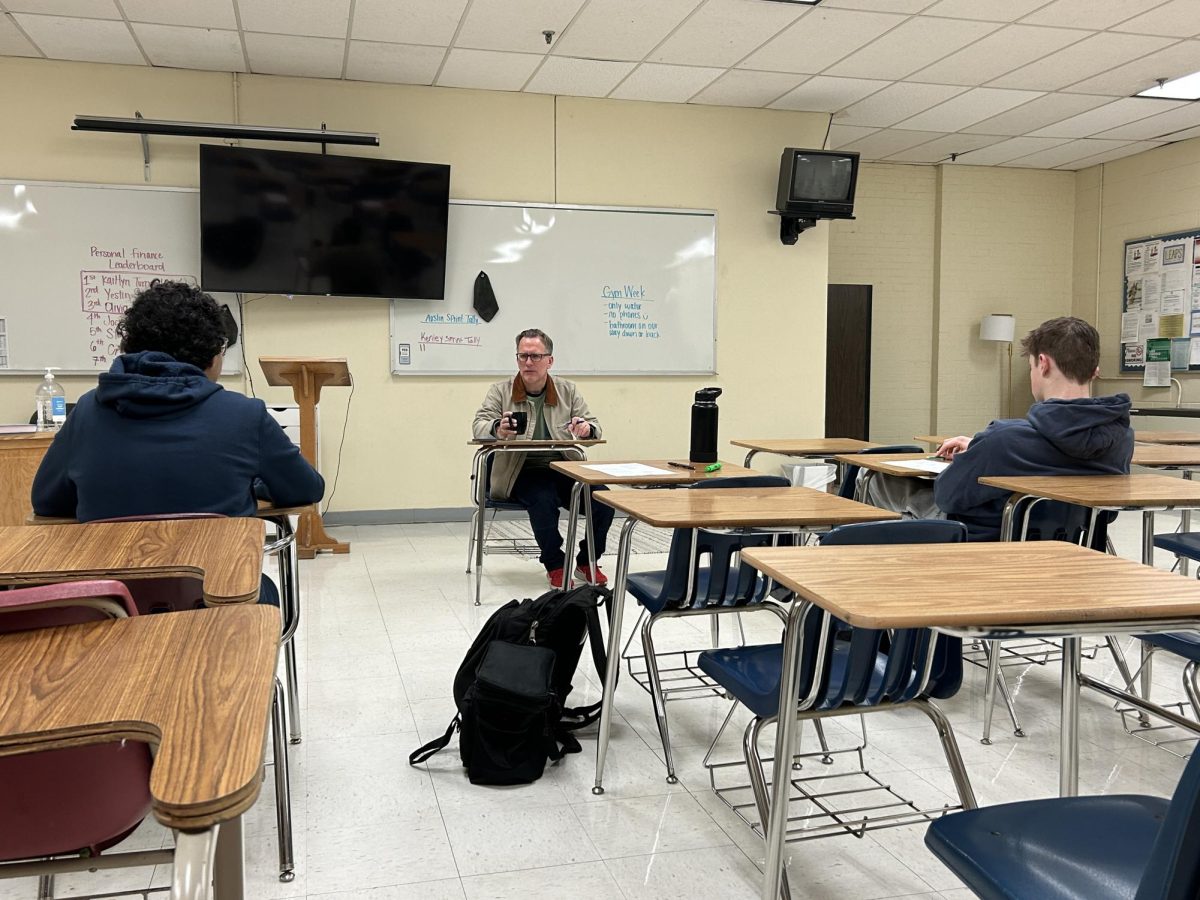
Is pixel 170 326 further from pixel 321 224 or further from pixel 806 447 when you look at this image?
pixel 321 224

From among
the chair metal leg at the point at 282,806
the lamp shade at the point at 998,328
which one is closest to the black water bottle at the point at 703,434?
the chair metal leg at the point at 282,806

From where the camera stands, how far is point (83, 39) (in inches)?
197

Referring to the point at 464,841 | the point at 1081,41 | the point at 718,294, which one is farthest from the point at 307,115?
the point at 464,841

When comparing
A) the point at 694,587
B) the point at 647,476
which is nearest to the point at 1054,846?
the point at 694,587

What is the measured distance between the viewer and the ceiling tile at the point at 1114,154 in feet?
24.1

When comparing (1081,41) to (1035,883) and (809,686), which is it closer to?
(809,686)

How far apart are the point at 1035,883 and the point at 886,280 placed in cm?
751

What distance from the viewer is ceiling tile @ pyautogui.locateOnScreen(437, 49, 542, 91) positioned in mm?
5357

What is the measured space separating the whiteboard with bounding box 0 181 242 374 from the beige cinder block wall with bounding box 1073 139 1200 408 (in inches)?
273

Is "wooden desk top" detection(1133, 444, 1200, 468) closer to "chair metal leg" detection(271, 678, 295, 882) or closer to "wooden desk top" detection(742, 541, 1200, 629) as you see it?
"wooden desk top" detection(742, 541, 1200, 629)

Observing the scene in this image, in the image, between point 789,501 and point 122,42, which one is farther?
point 122,42

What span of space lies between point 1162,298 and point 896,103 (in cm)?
295

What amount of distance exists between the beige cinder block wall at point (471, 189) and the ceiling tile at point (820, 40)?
38.4 inches

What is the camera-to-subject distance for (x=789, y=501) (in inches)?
90.8
